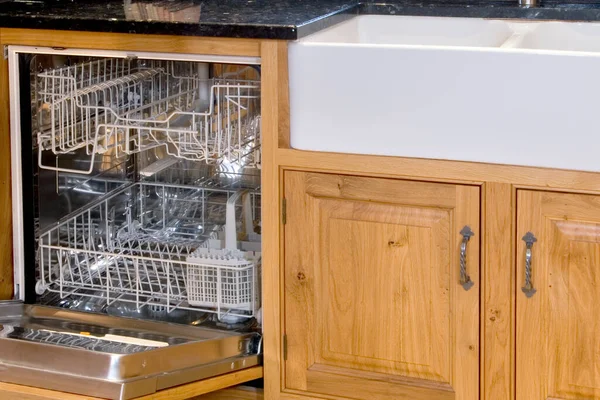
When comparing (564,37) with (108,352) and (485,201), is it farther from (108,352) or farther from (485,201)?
(108,352)

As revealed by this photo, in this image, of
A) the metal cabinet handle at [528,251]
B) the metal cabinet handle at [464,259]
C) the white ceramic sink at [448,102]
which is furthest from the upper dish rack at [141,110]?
the metal cabinet handle at [528,251]

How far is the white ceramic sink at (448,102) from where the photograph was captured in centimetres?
220

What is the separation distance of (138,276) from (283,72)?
0.67 metres

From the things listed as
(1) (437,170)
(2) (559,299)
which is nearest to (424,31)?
(1) (437,170)

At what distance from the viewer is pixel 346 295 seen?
2.47 metres

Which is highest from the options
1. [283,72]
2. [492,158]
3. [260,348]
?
[283,72]

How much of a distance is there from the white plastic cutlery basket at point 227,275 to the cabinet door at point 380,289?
16 centimetres

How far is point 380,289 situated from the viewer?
2439 mm

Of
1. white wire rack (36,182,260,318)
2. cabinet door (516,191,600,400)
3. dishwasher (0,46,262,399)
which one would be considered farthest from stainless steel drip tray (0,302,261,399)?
cabinet door (516,191,600,400)

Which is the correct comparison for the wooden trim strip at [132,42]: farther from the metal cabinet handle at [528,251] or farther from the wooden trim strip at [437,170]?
the metal cabinet handle at [528,251]

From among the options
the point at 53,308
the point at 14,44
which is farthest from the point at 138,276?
the point at 14,44

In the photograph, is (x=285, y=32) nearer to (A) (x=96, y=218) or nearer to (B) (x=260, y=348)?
(B) (x=260, y=348)

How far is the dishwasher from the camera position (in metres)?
2.41

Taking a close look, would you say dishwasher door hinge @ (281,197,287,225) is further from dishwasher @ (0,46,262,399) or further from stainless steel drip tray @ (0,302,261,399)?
stainless steel drip tray @ (0,302,261,399)
